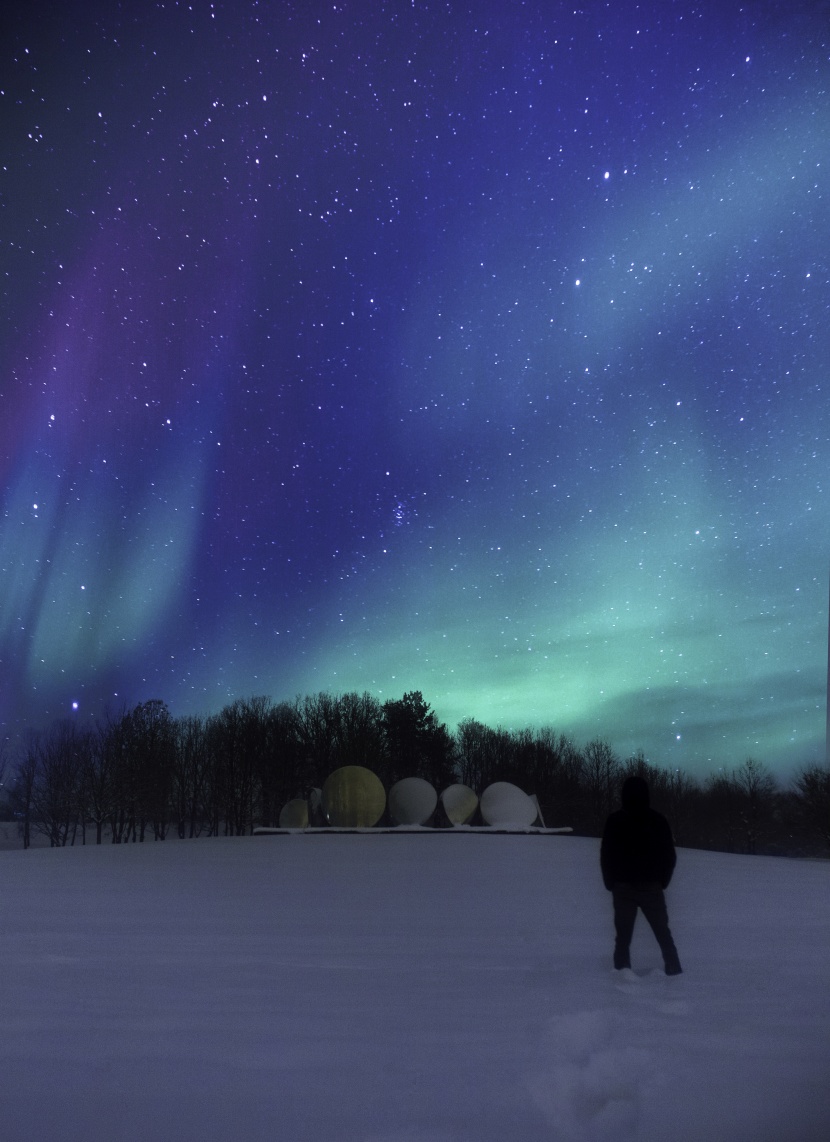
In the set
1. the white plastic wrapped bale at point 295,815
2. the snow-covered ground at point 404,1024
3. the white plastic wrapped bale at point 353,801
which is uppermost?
the snow-covered ground at point 404,1024

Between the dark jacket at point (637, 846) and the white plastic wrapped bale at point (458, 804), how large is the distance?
40.9 metres

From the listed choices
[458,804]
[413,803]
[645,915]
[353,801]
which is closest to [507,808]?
[458,804]

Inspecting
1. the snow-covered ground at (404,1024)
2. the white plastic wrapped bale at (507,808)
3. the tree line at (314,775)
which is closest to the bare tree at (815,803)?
the tree line at (314,775)

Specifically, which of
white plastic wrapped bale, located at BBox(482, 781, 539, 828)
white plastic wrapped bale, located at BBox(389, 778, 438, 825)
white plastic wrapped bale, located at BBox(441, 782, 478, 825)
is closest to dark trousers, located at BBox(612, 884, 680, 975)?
white plastic wrapped bale, located at BBox(482, 781, 539, 828)

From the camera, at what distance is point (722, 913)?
497 inches

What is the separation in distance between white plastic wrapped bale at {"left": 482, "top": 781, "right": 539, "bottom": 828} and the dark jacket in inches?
1431

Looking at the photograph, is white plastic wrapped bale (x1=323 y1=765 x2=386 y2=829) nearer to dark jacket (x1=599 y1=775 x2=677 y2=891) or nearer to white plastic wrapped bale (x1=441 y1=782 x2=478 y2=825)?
white plastic wrapped bale (x1=441 y1=782 x2=478 y2=825)

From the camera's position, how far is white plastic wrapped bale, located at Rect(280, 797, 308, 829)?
47.8 metres

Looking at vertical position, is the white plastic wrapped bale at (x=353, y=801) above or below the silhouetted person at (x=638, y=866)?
below

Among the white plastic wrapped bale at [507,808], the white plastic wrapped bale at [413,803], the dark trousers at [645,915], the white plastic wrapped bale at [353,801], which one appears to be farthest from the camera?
the white plastic wrapped bale at [413,803]

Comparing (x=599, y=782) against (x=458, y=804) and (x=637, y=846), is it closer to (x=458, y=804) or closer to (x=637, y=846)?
(x=458, y=804)

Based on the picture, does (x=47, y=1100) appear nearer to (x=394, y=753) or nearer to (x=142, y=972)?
(x=142, y=972)

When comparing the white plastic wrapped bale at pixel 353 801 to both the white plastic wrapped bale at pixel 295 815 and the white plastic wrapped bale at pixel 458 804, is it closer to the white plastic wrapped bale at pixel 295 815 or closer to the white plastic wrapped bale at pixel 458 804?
the white plastic wrapped bale at pixel 295 815

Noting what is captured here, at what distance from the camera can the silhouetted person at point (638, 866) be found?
746cm
